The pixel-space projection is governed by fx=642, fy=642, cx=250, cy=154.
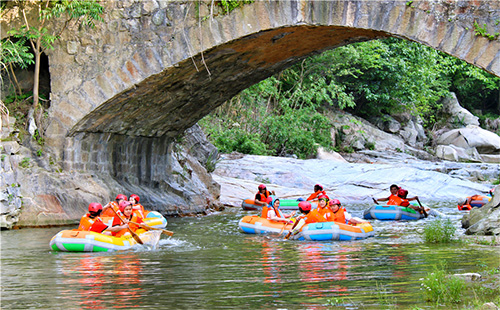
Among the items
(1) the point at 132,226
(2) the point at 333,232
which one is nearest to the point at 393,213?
(2) the point at 333,232

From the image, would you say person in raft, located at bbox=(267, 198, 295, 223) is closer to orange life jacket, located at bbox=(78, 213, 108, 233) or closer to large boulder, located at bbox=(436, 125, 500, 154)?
orange life jacket, located at bbox=(78, 213, 108, 233)

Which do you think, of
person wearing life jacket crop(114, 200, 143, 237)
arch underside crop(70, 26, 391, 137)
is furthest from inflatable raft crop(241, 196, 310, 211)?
person wearing life jacket crop(114, 200, 143, 237)

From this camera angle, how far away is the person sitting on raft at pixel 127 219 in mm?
10586

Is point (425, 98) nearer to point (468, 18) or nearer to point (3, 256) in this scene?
point (468, 18)

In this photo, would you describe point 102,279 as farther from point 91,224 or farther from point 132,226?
point 132,226

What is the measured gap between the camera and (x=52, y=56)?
484 inches

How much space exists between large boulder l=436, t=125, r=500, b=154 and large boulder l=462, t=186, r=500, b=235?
2150 centimetres

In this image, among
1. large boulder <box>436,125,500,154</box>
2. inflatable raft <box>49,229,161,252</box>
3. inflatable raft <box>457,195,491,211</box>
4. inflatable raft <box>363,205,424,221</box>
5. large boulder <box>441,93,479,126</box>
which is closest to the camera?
inflatable raft <box>49,229,161,252</box>

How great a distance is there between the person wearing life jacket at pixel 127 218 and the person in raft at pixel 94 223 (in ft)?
0.35

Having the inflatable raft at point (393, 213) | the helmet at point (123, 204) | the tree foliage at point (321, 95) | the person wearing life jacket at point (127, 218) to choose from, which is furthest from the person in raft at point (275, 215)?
the tree foliage at point (321, 95)

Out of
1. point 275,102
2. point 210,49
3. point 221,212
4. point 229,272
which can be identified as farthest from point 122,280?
point 275,102

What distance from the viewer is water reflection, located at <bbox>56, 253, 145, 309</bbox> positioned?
5.66 m

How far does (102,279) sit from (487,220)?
21.7ft

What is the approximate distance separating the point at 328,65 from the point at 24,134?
58.1 ft
